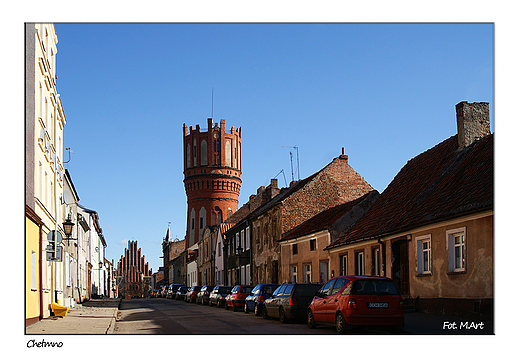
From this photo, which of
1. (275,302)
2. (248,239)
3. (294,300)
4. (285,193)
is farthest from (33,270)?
(285,193)

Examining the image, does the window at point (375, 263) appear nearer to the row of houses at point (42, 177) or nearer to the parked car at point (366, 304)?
the parked car at point (366, 304)

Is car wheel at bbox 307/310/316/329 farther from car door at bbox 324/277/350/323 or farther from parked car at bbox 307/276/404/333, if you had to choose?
parked car at bbox 307/276/404/333

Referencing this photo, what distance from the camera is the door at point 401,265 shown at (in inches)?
856

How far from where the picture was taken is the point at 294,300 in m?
18.6

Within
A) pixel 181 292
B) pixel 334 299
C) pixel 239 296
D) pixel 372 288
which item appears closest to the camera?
pixel 372 288

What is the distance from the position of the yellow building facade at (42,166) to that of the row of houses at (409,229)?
12390 mm

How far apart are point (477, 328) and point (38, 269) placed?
44.5 ft

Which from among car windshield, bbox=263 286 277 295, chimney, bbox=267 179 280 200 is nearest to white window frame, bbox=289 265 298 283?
car windshield, bbox=263 286 277 295

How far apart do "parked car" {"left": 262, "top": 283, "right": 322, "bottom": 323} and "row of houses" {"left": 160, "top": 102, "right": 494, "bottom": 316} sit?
13.3ft

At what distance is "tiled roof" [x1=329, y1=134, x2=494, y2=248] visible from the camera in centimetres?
1808

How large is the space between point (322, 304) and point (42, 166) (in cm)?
1180

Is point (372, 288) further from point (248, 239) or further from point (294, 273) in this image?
point (248, 239)
